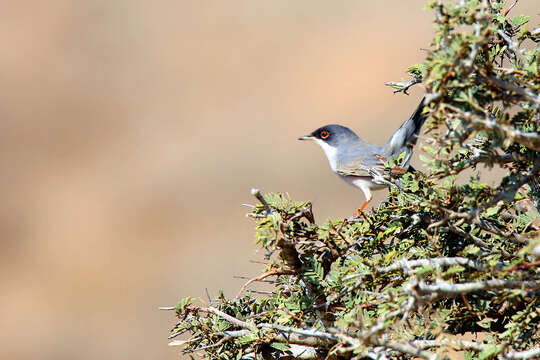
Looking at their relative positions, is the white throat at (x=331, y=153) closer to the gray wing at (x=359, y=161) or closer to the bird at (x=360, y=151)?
the bird at (x=360, y=151)

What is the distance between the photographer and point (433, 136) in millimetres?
2178

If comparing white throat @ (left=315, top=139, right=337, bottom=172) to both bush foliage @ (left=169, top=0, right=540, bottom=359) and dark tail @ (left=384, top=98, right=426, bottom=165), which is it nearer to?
dark tail @ (left=384, top=98, right=426, bottom=165)

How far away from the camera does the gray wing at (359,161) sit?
594 centimetres

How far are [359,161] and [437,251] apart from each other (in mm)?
3621

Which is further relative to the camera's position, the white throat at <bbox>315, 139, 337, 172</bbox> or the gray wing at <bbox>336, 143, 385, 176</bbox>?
the white throat at <bbox>315, 139, 337, 172</bbox>

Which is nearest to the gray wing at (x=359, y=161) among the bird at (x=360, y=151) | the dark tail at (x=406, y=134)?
the bird at (x=360, y=151)

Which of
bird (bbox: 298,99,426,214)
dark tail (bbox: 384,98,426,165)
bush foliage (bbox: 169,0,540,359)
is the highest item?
bird (bbox: 298,99,426,214)

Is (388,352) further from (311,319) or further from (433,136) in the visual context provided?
(433,136)

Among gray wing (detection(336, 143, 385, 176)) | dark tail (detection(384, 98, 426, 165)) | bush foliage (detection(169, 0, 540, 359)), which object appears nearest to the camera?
bush foliage (detection(169, 0, 540, 359))

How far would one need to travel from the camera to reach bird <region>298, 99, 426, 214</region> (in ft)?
17.3

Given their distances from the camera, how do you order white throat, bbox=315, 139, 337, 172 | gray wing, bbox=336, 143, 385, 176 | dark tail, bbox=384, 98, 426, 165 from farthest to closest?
white throat, bbox=315, 139, 337, 172
gray wing, bbox=336, 143, 385, 176
dark tail, bbox=384, 98, 426, 165

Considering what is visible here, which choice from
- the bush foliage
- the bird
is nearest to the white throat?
the bird

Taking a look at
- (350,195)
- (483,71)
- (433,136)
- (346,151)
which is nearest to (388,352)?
(433,136)

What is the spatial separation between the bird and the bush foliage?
6.54 ft
